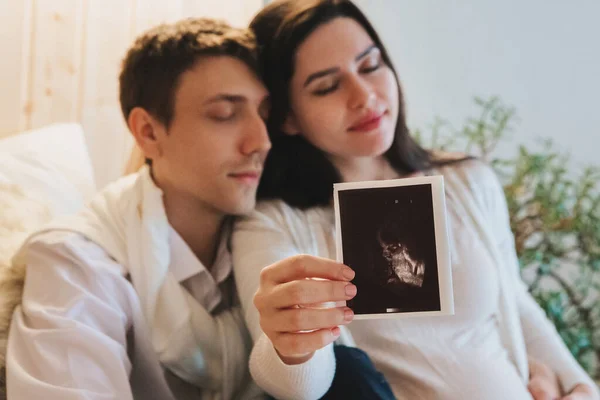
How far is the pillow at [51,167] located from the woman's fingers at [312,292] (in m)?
0.63

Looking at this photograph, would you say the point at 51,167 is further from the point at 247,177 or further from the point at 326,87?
the point at 326,87

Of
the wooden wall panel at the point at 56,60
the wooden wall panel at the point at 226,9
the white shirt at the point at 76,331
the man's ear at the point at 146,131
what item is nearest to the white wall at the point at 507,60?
the wooden wall panel at the point at 226,9

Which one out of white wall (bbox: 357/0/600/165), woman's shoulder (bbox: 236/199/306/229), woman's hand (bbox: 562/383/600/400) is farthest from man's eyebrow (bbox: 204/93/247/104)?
white wall (bbox: 357/0/600/165)

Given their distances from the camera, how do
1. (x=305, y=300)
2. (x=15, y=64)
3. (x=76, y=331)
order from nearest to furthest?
(x=305, y=300) → (x=76, y=331) → (x=15, y=64)

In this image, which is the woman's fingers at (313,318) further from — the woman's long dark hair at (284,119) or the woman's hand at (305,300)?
the woman's long dark hair at (284,119)

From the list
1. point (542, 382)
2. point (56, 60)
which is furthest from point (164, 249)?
point (56, 60)

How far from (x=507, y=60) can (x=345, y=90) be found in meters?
1.12

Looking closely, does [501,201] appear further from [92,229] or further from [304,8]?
[92,229]

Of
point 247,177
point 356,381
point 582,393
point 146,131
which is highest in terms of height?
point 146,131

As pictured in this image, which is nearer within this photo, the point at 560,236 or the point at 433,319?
the point at 433,319

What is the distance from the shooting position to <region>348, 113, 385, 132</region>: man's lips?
1.03 meters

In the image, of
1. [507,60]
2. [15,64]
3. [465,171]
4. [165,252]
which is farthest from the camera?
[507,60]

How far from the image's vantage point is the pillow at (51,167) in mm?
1086

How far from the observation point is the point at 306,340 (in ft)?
2.33
